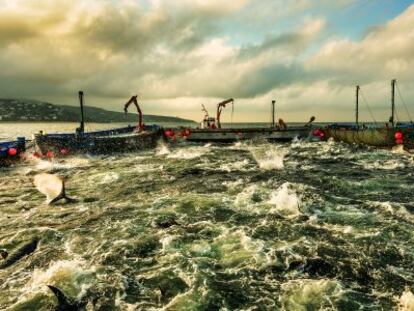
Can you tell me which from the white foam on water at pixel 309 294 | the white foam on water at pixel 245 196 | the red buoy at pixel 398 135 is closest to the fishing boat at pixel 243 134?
the red buoy at pixel 398 135

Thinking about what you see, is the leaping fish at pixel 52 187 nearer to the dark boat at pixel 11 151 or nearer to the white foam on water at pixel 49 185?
the white foam on water at pixel 49 185

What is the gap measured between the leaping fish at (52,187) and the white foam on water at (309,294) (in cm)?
1436

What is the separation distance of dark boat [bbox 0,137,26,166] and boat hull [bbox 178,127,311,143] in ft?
99.5

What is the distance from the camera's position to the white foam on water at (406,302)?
886 cm

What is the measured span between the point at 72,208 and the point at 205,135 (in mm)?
46453

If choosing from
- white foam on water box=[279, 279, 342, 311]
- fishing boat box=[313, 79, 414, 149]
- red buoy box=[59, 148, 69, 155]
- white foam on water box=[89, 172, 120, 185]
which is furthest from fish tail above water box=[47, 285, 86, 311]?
fishing boat box=[313, 79, 414, 149]

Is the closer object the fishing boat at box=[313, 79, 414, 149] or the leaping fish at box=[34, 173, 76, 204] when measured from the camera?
the leaping fish at box=[34, 173, 76, 204]

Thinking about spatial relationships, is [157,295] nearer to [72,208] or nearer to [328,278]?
[328,278]

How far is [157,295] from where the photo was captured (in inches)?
383

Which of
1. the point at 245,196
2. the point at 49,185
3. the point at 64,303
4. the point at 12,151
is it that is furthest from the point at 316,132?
the point at 64,303

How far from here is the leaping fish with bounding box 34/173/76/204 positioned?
67.9ft

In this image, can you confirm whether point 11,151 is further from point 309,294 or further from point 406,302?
point 406,302

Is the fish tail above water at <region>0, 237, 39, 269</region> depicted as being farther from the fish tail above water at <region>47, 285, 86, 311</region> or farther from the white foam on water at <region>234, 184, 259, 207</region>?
the white foam on water at <region>234, 184, 259, 207</region>

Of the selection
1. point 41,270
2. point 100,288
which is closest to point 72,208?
point 41,270
